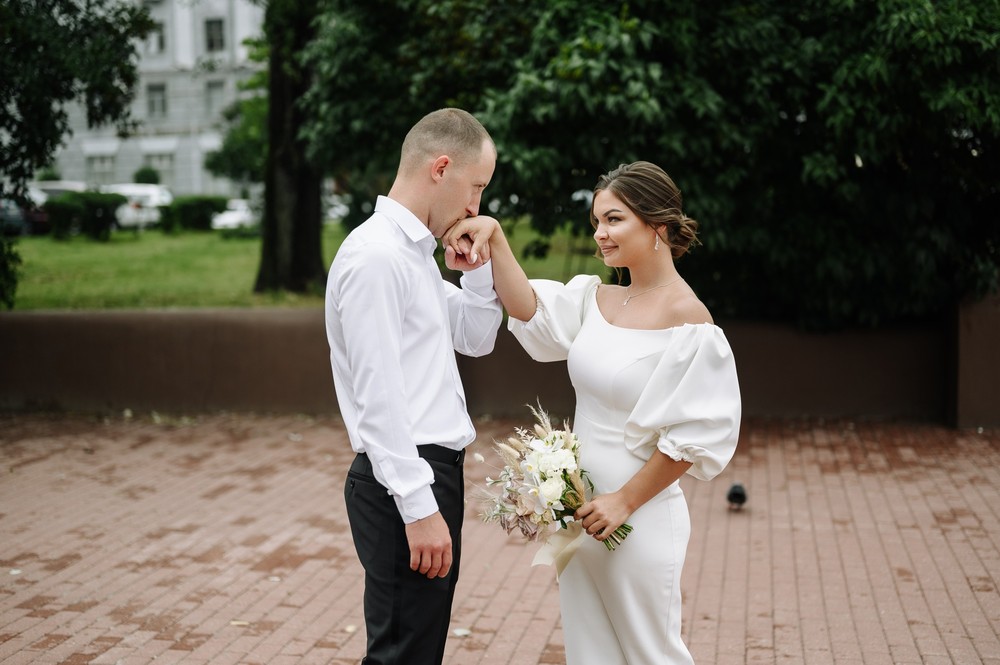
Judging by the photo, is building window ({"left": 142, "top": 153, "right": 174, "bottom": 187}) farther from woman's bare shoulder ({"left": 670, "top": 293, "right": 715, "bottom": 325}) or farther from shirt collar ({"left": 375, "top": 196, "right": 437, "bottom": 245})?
woman's bare shoulder ({"left": 670, "top": 293, "right": 715, "bottom": 325})

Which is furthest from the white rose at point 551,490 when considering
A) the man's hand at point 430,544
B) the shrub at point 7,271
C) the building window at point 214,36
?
the building window at point 214,36

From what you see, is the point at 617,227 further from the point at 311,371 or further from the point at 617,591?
the point at 311,371

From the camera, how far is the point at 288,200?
1434 centimetres

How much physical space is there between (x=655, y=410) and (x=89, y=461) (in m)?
6.89

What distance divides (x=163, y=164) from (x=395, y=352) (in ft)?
179

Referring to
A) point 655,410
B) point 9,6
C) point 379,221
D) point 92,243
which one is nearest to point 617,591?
point 655,410

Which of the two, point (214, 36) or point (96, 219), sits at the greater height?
point (214, 36)

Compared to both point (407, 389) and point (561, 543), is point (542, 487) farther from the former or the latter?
point (407, 389)

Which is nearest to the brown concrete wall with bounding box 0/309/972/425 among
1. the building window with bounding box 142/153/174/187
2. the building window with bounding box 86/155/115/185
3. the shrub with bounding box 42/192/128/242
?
the shrub with bounding box 42/192/128/242

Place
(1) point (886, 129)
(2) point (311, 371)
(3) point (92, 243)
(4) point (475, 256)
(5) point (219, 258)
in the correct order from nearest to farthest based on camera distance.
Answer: (4) point (475, 256)
(1) point (886, 129)
(2) point (311, 371)
(5) point (219, 258)
(3) point (92, 243)

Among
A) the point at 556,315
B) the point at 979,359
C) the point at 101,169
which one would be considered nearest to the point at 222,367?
the point at 979,359

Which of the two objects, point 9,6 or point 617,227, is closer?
point 617,227

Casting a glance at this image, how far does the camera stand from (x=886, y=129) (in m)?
8.63

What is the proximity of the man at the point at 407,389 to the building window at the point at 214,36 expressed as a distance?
175 feet
